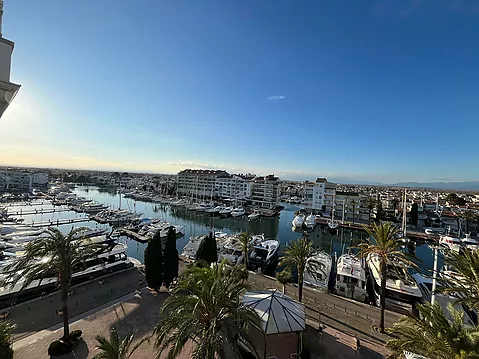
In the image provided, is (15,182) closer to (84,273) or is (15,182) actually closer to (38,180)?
(38,180)

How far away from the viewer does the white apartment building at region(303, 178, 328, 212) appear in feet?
235

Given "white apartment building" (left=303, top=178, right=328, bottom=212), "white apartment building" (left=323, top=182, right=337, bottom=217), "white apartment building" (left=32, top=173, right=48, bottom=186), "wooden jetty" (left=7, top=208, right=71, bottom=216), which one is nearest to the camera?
"wooden jetty" (left=7, top=208, right=71, bottom=216)

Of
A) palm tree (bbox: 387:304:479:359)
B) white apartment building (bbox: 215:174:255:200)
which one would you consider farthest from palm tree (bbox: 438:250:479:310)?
white apartment building (bbox: 215:174:255:200)

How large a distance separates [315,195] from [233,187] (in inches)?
1165

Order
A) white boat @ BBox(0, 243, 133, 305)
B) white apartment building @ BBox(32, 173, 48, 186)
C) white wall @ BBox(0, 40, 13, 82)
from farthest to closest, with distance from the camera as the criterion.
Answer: white apartment building @ BBox(32, 173, 48, 186)
white boat @ BBox(0, 243, 133, 305)
white wall @ BBox(0, 40, 13, 82)

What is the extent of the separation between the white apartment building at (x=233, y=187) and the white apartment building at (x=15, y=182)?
244 ft

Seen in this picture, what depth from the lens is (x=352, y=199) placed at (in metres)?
62.2

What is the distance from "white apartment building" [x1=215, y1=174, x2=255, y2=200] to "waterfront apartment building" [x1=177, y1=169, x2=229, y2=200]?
2.19 m

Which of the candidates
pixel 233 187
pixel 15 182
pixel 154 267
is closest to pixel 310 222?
pixel 233 187

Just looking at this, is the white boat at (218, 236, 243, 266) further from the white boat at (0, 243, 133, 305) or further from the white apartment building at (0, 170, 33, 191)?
the white apartment building at (0, 170, 33, 191)

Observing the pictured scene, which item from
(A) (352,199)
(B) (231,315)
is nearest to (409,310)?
(B) (231,315)

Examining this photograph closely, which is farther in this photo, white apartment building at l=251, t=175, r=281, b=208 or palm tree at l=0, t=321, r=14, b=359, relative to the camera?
white apartment building at l=251, t=175, r=281, b=208

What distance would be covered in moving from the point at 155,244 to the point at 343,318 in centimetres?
1429

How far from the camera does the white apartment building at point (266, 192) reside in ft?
258
